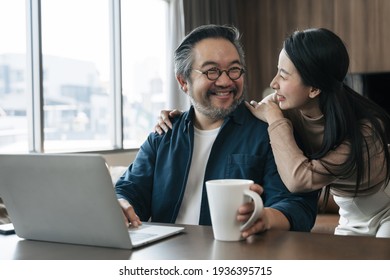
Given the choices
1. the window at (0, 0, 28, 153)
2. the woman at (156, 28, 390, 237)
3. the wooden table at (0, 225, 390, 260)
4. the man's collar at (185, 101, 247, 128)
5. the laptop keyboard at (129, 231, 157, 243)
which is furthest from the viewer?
the window at (0, 0, 28, 153)

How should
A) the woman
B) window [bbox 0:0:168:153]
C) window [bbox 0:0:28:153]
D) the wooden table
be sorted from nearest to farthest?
the wooden table
the woman
window [bbox 0:0:28:153]
window [bbox 0:0:168:153]

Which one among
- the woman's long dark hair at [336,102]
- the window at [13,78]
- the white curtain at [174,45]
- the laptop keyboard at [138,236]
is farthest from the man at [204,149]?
the white curtain at [174,45]

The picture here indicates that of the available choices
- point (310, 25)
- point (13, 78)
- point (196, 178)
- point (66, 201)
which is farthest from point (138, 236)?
point (310, 25)

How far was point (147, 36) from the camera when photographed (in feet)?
16.7

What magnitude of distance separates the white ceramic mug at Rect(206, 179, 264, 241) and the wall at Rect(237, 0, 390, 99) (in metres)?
4.91

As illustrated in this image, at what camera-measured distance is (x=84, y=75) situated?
439 cm

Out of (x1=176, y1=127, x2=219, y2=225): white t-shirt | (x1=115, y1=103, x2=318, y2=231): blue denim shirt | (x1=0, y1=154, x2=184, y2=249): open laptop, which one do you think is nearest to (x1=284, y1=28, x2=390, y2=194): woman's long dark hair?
(x1=115, y1=103, x2=318, y2=231): blue denim shirt

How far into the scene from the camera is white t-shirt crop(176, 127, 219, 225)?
1.55 m

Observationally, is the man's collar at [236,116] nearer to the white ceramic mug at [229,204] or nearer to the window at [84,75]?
the white ceramic mug at [229,204]

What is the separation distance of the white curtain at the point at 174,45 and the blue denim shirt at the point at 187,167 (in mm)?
3366

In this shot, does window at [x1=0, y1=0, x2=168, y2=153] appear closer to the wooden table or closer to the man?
the man

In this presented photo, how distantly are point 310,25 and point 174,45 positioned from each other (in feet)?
5.58

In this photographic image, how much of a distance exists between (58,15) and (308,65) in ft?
9.59
